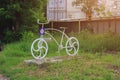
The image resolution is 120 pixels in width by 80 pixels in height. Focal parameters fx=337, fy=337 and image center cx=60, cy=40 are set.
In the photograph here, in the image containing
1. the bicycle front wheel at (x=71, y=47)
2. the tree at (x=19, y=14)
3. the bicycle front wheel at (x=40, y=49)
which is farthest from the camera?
the tree at (x=19, y=14)

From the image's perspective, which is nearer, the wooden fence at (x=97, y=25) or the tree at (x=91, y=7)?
the wooden fence at (x=97, y=25)

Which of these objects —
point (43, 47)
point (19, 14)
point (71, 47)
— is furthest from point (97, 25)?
point (43, 47)

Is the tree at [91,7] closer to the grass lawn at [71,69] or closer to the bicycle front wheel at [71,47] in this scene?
the bicycle front wheel at [71,47]

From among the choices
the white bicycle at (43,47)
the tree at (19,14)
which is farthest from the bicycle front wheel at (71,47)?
the tree at (19,14)

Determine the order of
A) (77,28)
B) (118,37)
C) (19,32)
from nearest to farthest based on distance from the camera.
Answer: (118,37), (19,32), (77,28)

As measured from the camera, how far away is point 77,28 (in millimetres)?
18953

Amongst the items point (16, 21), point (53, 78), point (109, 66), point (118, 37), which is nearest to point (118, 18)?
point (118, 37)

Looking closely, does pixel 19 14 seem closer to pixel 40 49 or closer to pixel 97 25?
pixel 97 25

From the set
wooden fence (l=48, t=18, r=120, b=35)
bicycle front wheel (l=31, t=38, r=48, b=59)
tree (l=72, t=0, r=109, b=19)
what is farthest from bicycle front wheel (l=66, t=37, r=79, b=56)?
tree (l=72, t=0, r=109, b=19)

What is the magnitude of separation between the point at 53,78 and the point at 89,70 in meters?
1.06

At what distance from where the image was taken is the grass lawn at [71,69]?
28.1 ft

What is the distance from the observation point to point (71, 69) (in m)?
9.32

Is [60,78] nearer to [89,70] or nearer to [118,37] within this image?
[89,70]

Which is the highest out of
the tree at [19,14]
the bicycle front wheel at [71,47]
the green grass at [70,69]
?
the tree at [19,14]
